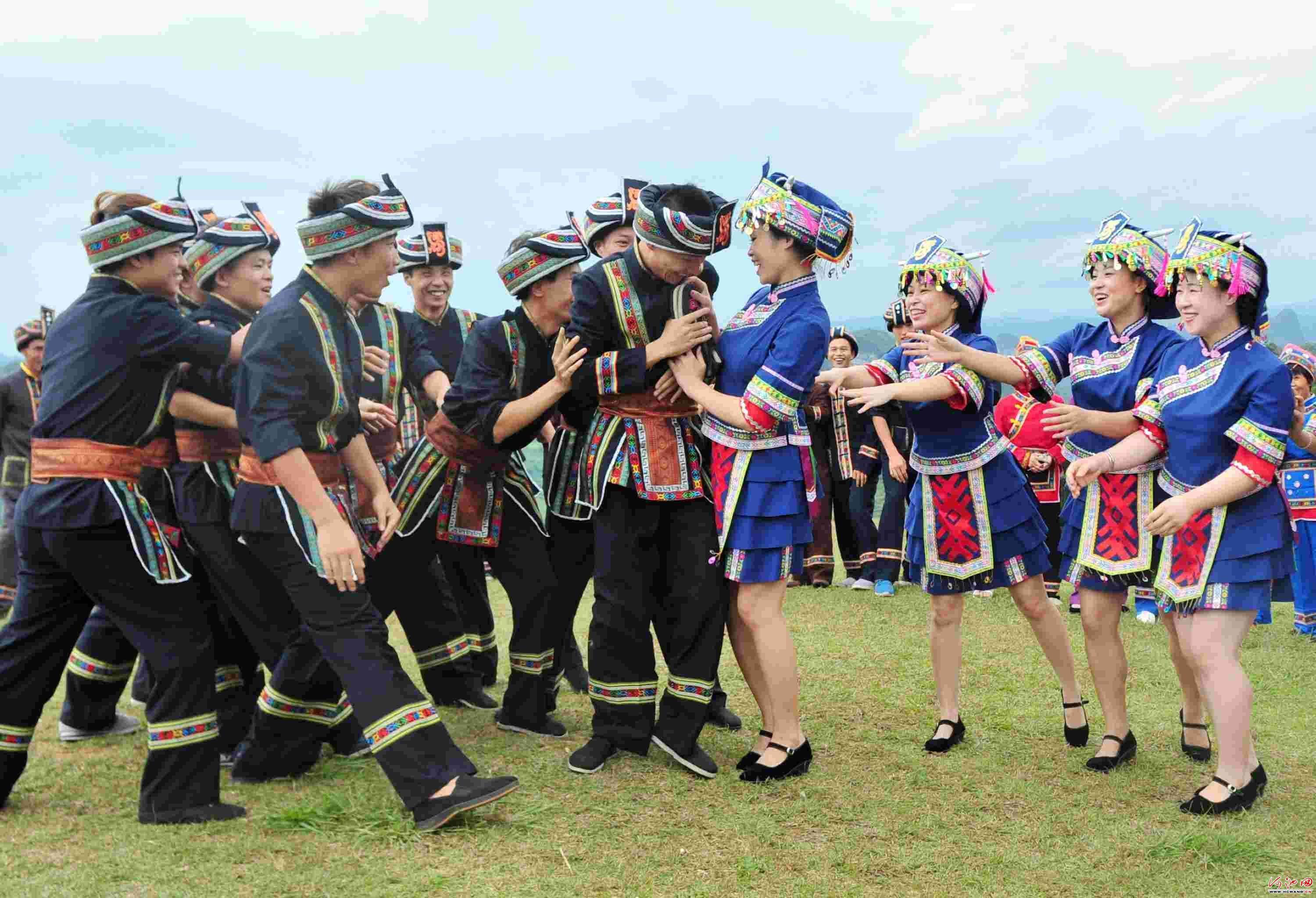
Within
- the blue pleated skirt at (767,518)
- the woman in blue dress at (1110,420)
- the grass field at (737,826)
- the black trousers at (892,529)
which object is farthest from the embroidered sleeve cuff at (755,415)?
the black trousers at (892,529)

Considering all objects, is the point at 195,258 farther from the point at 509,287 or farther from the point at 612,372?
the point at 612,372

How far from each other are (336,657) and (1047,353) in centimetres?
297

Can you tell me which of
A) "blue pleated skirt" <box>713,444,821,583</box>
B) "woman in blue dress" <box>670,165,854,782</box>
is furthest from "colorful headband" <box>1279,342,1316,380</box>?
"blue pleated skirt" <box>713,444,821,583</box>

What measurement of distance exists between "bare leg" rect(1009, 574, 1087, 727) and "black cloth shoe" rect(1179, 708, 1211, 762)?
1.24ft

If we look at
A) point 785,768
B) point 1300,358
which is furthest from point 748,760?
point 1300,358

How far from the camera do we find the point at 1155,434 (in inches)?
153

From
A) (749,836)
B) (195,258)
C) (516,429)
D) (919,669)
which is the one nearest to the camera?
(749,836)

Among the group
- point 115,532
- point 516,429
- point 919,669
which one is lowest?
point 919,669

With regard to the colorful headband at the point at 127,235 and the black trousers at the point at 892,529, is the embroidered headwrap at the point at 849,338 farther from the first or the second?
the colorful headband at the point at 127,235

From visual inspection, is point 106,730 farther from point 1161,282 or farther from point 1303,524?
point 1303,524

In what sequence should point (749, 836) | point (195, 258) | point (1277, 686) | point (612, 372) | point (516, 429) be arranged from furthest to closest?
point (1277, 686)
point (195, 258)
point (516, 429)
point (612, 372)
point (749, 836)

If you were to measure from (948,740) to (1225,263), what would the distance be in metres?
2.10

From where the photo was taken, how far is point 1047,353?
4387 mm

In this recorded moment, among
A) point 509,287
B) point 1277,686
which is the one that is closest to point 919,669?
point 1277,686
